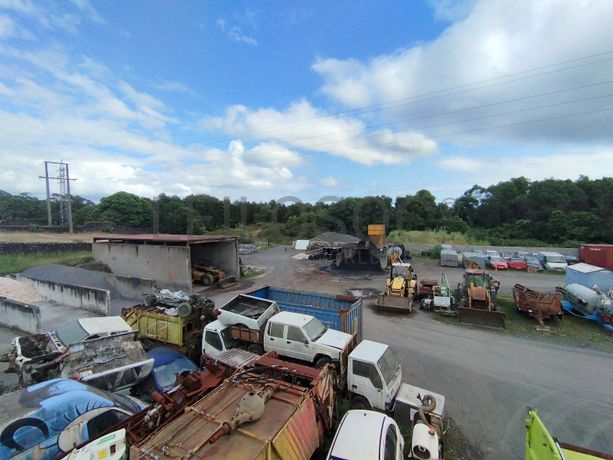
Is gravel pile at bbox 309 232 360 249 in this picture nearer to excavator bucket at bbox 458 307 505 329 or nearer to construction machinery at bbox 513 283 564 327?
construction machinery at bbox 513 283 564 327

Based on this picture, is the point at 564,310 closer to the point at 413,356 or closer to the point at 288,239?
the point at 413,356

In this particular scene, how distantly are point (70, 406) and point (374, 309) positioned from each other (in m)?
12.1

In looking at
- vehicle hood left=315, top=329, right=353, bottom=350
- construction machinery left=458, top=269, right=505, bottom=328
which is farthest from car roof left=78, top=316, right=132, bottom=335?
construction machinery left=458, top=269, right=505, bottom=328

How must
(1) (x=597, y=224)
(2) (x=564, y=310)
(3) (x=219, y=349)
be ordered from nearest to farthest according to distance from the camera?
(3) (x=219, y=349), (2) (x=564, y=310), (1) (x=597, y=224)

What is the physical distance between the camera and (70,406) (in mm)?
5262

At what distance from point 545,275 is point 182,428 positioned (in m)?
26.9

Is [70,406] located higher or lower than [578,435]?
higher

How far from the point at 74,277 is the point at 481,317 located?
799 inches

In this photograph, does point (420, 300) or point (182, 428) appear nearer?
point (182, 428)

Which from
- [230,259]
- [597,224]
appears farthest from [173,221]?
[597,224]

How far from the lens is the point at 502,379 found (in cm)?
858

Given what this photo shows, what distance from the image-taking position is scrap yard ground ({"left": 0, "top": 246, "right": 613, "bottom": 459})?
6.55 m

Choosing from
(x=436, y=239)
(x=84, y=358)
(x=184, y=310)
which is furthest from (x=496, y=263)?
(x=84, y=358)

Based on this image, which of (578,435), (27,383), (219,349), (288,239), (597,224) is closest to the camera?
(578,435)
